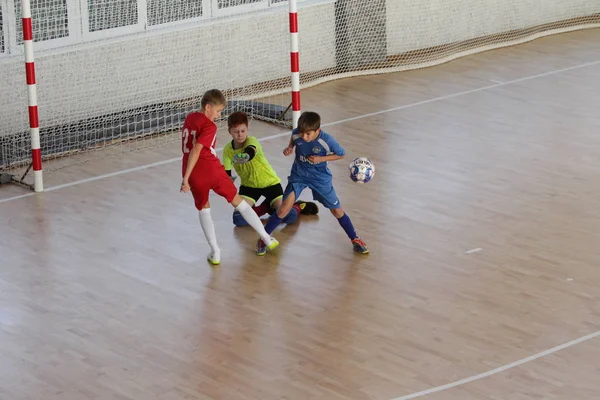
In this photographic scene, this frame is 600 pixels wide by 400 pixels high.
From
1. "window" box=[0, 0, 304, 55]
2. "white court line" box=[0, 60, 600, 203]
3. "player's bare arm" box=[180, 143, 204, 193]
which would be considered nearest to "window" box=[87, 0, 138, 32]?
"window" box=[0, 0, 304, 55]

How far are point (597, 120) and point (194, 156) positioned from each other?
5569mm

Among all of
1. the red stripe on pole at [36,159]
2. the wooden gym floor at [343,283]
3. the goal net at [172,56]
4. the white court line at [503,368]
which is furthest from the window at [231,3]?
the white court line at [503,368]

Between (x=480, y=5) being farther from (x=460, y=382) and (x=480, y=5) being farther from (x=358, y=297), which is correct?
(x=460, y=382)

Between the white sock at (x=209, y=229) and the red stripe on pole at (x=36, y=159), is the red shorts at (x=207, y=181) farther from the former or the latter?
the red stripe on pole at (x=36, y=159)

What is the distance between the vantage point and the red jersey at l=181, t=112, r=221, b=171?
330 inches

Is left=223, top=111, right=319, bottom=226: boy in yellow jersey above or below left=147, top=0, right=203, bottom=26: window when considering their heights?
below

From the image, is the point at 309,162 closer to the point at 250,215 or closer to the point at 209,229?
the point at 250,215

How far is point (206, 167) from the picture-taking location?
851cm

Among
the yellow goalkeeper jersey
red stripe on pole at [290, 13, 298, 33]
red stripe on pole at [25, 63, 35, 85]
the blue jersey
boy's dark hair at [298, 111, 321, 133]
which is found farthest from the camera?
red stripe on pole at [290, 13, 298, 33]

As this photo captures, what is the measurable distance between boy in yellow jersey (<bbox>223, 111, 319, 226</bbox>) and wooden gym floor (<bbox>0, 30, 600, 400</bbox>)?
27cm

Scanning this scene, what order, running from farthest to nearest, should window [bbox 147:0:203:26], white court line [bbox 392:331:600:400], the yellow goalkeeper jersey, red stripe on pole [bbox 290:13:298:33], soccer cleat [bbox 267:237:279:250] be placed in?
window [bbox 147:0:203:26] < red stripe on pole [bbox 290:13:298:33] < the yellow goalkeeper jersey < soccer cleat [bbox 267:237:279:250] < white court line [bbox 392:331:600:400]

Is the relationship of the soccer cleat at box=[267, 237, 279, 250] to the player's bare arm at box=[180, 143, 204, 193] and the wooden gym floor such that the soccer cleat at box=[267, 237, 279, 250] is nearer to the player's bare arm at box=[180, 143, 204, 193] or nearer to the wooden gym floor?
the wooden gym floor

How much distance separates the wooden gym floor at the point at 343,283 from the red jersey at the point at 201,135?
861mm

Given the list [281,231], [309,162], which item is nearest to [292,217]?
[281,231]
